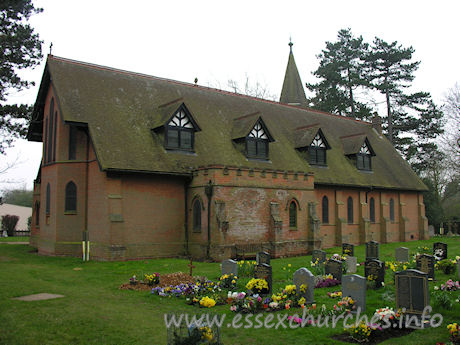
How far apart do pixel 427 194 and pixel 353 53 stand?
2275 cm

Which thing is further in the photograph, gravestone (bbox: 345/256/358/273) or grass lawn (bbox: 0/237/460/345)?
gravestone (bbox: 345/256/358/273)

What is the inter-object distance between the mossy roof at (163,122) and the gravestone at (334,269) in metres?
10.5

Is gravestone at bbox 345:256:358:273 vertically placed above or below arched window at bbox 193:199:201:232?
below

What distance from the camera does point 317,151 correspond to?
31.5m

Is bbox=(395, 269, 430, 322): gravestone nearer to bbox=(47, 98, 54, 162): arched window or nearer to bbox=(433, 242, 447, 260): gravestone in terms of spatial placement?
bbox=(433, 242, 447, 260): gravestone

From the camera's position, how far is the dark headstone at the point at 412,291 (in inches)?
399

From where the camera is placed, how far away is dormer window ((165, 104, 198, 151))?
2461cm

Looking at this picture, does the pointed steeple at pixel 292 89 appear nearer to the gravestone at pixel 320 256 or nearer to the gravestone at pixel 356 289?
the gravestone at pixel 320 256

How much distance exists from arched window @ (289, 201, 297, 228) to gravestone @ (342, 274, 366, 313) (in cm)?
1379

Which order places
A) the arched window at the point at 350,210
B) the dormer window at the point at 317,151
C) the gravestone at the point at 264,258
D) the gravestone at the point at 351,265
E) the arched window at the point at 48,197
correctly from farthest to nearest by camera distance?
the arched window at the point at 350,210 < the dormer window at the point at 317,151 < the arched window at the point at 48,197 < the gravestone at the point at 351,265 < the gravestone at the point at 264,258

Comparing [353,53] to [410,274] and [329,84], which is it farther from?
[410,274]

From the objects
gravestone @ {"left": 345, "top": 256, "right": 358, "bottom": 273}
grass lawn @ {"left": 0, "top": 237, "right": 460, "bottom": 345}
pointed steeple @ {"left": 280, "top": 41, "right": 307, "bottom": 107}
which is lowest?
grass lawn @ {"left": 0, "top": 237, "right": 460, "bottom": 345}

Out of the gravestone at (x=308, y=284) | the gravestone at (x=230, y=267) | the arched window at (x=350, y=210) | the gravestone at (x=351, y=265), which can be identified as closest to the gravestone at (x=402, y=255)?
the gravestone at (x=351, y=265)

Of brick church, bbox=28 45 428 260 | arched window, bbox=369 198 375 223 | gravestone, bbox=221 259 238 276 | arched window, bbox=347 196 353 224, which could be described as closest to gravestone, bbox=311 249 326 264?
brick church, bbox=28 45 428 260
